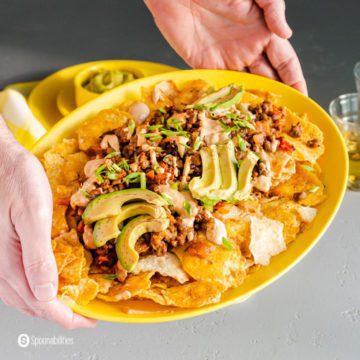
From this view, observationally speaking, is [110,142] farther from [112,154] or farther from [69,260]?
[69,260]

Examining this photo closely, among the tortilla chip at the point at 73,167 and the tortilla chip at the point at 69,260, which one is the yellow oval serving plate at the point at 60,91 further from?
the tortilla chip at the point at 69,260

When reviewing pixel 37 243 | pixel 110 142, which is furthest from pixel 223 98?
pixel 37 243

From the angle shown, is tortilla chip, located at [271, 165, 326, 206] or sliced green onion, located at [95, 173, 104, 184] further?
tortilla chip, located at [271, 165, 326, 206]

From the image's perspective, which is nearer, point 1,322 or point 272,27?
point 1,322

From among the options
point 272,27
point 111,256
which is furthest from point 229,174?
point 272,27

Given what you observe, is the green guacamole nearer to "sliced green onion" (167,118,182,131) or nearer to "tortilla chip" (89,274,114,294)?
"sliced green onion" (167,118,182,131)

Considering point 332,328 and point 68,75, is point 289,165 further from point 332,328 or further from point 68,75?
point 68,75

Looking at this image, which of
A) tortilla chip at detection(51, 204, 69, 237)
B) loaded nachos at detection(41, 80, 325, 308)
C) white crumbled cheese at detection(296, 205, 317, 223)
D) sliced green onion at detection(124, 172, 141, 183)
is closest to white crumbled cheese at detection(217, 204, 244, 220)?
loaded nachos at detection(41, 80, 325, 308)
